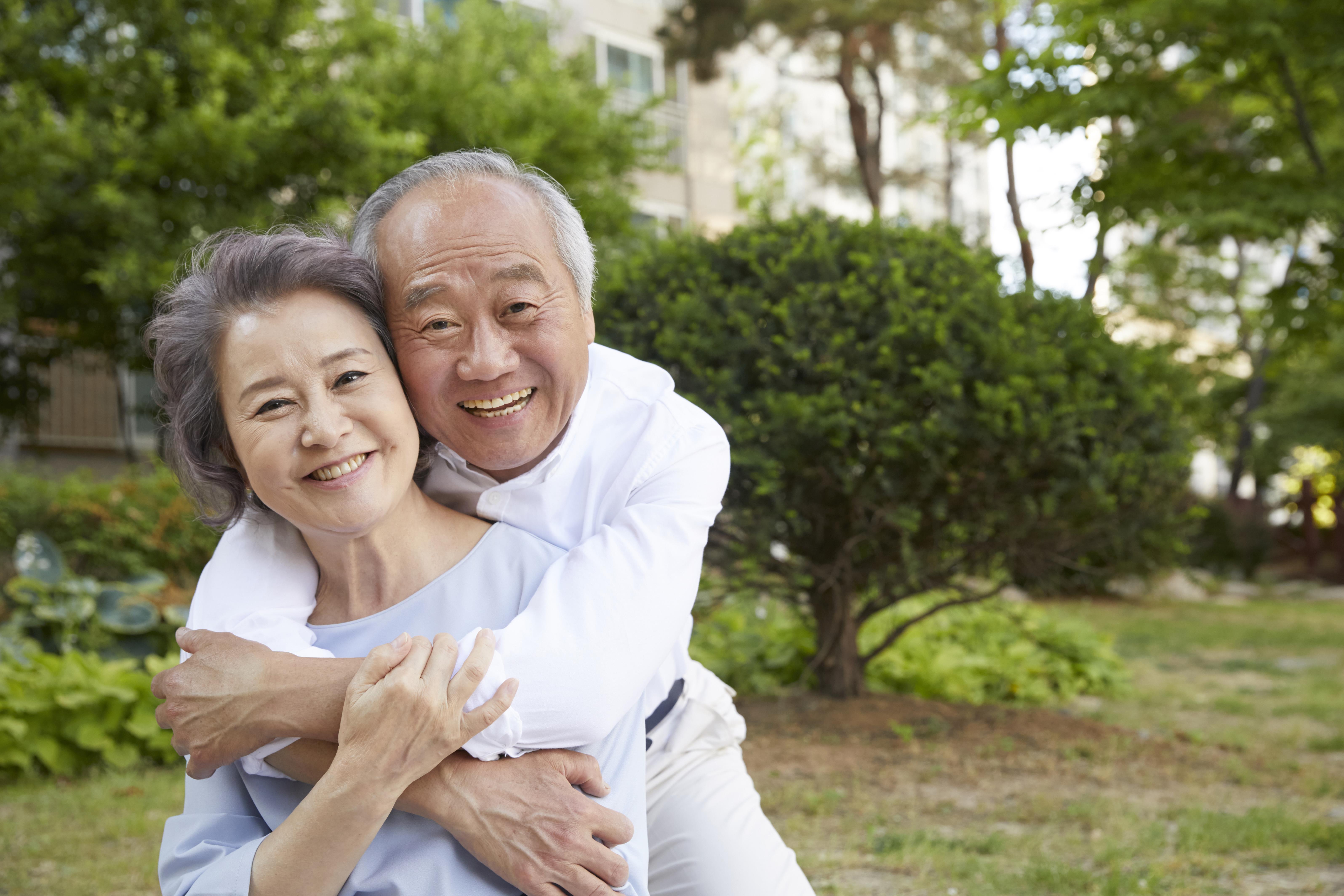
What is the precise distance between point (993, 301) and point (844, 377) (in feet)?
2.82

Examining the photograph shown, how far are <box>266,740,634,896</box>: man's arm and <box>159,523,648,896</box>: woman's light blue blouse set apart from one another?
0.05 meters

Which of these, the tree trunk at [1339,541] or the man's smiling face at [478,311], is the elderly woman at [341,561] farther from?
the tree trunk at [1339,541]

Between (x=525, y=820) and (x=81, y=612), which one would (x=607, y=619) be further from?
(x=81, y=612)

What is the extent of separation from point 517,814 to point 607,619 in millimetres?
320

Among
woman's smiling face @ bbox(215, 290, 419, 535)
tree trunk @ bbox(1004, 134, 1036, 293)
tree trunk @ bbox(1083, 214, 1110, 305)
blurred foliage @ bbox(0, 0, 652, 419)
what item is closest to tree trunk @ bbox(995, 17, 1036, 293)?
tree trunk @ bbox(1004, 134, 1036, 293)

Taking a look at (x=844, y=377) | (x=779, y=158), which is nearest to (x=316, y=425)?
(x=844, y=377)

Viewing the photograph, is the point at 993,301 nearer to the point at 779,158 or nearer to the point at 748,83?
the point at 779,158

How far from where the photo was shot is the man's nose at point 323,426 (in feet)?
5.46

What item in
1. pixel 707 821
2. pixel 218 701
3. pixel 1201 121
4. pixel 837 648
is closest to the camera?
pixel 218 701

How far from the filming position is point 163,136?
33.3 feet

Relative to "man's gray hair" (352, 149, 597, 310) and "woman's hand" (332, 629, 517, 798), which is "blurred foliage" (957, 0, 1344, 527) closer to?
"man's gray hair" (352, 149, 597, 310)

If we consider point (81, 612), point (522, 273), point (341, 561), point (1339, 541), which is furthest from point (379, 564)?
point (1339, 541)

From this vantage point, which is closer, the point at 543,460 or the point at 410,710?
the point at 410,710

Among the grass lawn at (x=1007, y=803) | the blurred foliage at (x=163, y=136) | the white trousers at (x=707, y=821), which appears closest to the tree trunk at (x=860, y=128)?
the blurred foliage at (x=163, y=136)
